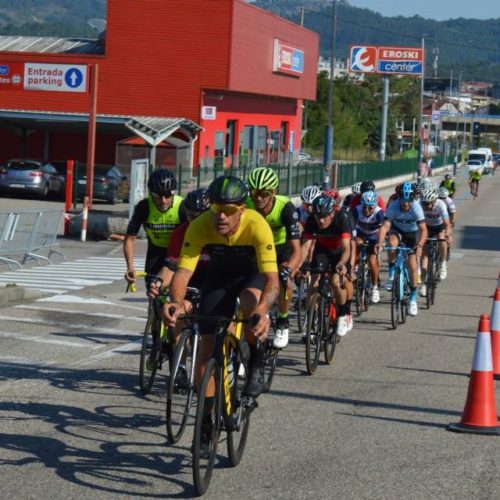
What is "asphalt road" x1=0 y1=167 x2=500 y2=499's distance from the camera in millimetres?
7223

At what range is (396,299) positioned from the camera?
15391 millimetres

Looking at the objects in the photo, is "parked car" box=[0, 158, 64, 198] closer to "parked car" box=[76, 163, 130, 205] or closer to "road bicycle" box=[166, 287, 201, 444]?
"parked car" box=[76, 163, 130, 205]

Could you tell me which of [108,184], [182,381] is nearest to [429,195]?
[182,381]

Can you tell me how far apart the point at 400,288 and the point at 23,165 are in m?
29.3

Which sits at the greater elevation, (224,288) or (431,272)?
(224,288)

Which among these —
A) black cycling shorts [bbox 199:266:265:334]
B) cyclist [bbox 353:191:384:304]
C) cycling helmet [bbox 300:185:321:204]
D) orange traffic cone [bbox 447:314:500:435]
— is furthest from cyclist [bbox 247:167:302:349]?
cyclist [bbox 353:191:384:304]

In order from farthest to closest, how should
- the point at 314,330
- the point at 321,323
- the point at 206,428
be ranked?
the point at 321,323 < the point at 314,330 < the point at 206,428

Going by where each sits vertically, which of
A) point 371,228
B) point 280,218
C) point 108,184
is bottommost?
point 371,228

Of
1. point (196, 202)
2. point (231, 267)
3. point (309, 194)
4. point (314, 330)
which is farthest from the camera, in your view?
point (309, 194)

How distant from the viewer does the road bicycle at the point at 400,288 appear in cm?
1529

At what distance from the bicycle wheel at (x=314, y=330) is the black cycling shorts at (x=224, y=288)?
3.50 m

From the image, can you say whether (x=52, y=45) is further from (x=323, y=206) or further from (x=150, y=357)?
(x=150, y=357)

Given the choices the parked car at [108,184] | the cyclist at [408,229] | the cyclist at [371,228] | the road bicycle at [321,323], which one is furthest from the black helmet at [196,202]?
the parked car at [108,184]

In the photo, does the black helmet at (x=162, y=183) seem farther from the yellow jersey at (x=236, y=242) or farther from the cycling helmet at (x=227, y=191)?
the cycling helmet at (x=227, y=191)
